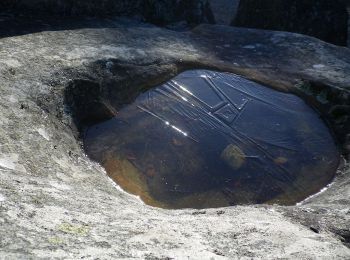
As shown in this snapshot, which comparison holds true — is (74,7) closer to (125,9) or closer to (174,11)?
(125,9)

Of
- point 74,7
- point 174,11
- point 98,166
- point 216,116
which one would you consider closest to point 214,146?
point 216,116

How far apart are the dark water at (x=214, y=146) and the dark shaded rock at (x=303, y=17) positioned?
1.65 meters

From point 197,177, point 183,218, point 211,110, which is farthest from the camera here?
point 211,110

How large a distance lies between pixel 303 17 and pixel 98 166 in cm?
314

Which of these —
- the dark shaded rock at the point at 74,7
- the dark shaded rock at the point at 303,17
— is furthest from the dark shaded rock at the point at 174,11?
the dark shaded rock at the point at 303,17

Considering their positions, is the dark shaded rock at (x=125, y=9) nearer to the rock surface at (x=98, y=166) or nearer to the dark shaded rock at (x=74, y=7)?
the dark shaded rock at (x=74, y=7)

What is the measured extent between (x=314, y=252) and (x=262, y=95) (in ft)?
7.28

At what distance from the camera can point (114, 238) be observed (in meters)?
1.36

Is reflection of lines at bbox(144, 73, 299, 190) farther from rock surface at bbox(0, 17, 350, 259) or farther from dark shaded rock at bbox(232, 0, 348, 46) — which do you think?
dark shaded rock at bbox(232, 0, 348, 46)

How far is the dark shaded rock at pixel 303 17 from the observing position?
4758 mm

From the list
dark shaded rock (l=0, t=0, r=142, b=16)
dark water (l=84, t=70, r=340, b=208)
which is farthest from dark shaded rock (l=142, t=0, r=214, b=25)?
dark water (l=84, t=70, r=340, b=208)

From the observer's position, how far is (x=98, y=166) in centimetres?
272

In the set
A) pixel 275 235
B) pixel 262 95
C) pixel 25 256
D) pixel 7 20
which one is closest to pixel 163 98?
pixel 262 95

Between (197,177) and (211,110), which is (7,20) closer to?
(211,110)
